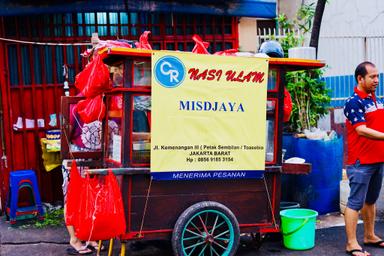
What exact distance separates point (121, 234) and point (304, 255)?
6.72ft

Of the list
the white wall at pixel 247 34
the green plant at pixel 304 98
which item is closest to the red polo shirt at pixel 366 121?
the green plant at pixel 304 98

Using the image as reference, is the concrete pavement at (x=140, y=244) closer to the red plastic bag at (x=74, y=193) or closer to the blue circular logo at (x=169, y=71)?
the red plastic bag at (x=74, y=193)

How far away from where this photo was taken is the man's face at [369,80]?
206 inches

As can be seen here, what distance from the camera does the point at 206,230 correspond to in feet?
16.1

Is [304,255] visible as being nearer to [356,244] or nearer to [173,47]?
[356,244]

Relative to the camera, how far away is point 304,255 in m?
5.35

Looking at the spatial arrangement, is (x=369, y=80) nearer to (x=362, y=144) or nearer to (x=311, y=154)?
(x=362, y=144)

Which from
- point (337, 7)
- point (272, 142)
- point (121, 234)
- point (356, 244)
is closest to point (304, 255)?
point (356, 244)

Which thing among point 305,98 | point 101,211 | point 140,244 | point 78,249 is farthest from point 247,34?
point 101,211

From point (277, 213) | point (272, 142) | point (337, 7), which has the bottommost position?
point (277, 213)

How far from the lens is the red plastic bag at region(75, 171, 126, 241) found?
427cm

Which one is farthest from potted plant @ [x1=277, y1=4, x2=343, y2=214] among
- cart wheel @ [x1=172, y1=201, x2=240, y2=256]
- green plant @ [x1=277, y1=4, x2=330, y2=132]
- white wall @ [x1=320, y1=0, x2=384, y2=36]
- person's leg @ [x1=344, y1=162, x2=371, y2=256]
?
white wall @ [x1=320, y1=0, x2=384, y2=36]

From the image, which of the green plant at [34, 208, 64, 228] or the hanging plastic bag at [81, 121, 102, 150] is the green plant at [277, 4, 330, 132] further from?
the green plant at [34, 208, 64, 228]

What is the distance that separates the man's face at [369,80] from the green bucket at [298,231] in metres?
1.48
